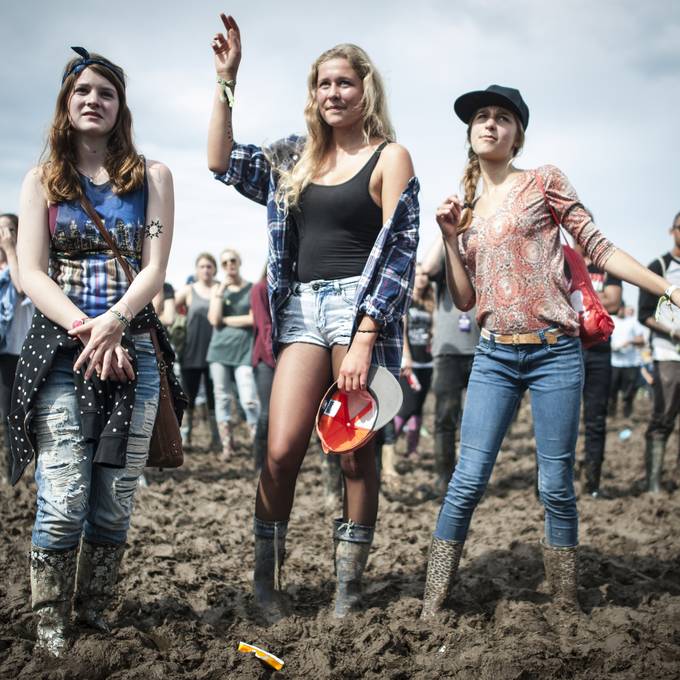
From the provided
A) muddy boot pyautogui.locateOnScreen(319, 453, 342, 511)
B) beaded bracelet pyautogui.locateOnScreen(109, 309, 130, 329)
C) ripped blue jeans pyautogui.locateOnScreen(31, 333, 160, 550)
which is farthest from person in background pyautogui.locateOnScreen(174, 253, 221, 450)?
beaded bracelet pyautogui.locateOnScreen(109, 309, 130, 329)

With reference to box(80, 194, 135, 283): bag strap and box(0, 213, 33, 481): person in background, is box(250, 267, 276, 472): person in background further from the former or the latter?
box(80, 194, 135, 283): bag strap

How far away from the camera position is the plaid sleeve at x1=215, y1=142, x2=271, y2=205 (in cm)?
339

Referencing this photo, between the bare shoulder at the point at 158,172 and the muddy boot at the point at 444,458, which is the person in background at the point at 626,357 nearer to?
the muddy boot at the point at 444,458

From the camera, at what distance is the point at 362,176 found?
10.3 feet

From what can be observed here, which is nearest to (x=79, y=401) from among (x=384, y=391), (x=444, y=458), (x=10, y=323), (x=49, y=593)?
(x=49, y=593)

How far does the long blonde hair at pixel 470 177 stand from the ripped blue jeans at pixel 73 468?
1637mm

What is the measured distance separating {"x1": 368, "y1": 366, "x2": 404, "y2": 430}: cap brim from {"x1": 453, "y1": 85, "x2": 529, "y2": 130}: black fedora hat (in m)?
1.36

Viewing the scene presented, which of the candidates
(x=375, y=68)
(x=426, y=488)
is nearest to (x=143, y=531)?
(x=426, y=488)

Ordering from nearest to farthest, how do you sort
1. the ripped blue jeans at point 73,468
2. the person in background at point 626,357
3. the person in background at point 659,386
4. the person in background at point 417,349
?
the ripped blue jeans at point 73,468
the person in background at point 659,386
the person in background at point 417,349
the person in background at point 626,357

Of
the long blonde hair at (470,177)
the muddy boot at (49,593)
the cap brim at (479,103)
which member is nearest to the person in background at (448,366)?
the long blonde hair at (470,177)

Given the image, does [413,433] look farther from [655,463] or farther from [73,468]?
[73,468]

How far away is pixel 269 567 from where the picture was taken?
3.23 m

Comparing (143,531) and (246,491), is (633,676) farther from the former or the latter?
(246,491)

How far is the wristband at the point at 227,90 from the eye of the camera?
3.21 m
